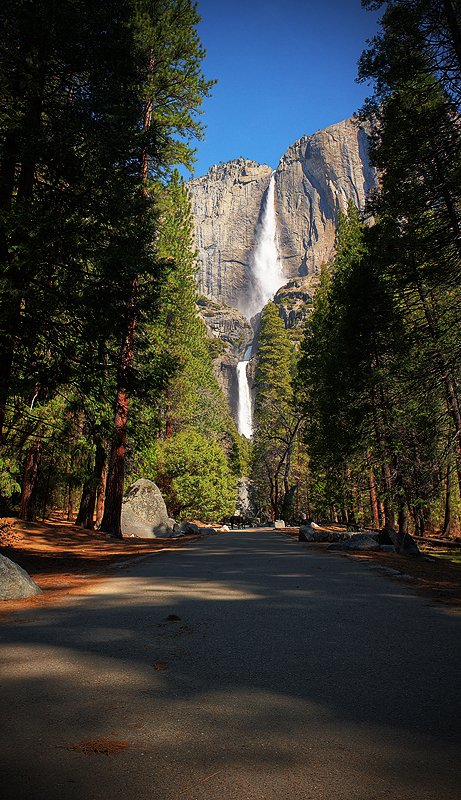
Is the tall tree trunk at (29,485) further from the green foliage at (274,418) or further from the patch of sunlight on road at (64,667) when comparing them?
the green foliage at (274,418)

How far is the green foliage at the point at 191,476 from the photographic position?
22.8m

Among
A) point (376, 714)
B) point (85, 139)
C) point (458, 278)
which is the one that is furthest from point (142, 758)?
point (458, 278)

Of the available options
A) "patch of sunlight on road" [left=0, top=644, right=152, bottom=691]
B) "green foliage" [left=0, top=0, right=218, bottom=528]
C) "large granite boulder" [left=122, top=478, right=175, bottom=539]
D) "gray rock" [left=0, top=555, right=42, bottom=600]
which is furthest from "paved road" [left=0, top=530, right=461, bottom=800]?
"large granite boulder" [left=122, top=478, right=175, bottom=539]

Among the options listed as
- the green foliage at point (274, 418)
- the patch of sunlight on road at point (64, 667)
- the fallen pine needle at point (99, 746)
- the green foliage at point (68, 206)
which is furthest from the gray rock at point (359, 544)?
the green foliage at point (274, 418)

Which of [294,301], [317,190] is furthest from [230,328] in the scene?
[317,190]

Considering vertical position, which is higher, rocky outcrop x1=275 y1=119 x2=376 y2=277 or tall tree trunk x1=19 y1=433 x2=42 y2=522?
rocky outcrop x1=275 y1=119 x2=376 y2=277

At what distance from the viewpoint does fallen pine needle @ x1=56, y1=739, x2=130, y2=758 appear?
5.57ft

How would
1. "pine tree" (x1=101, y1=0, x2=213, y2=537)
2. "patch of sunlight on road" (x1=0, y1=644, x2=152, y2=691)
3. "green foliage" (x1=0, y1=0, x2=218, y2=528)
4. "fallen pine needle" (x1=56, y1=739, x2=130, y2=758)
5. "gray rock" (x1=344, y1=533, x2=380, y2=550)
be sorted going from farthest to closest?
"pine tree" (x1=101, y1=0, x2=213, y2=537) → "gray rock" (x1=344, y1=533, x2=380, y2=550) → "green foliage" (x1=0, y1=0, x2=218, y2=528) → "patch of sunlight on road" (x1=0, y1=644, x2=152, y2=691) → "fallen pine needle" (x1=56, y1=739, x2=130, y2=758)

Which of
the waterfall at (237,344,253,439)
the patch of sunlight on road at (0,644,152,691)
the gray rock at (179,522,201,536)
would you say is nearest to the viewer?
the patch of sunlight on road at (0,644,152,691)

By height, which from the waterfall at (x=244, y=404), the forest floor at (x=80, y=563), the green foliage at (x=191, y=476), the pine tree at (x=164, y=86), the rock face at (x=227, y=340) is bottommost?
the forest floor at (x=80, y=563)

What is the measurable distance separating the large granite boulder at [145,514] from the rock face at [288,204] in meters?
126

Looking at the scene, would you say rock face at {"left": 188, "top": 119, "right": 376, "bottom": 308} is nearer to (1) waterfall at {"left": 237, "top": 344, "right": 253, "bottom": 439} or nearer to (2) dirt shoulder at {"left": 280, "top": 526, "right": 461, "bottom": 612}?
(1) waterfall at {"left": 237, "top": 344, "right": 253, "bottom": 439}

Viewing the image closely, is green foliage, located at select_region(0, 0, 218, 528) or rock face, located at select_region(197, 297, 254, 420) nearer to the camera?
green foliage, located at select_region(0, 0, 218, 528)

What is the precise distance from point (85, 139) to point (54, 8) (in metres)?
1.77
